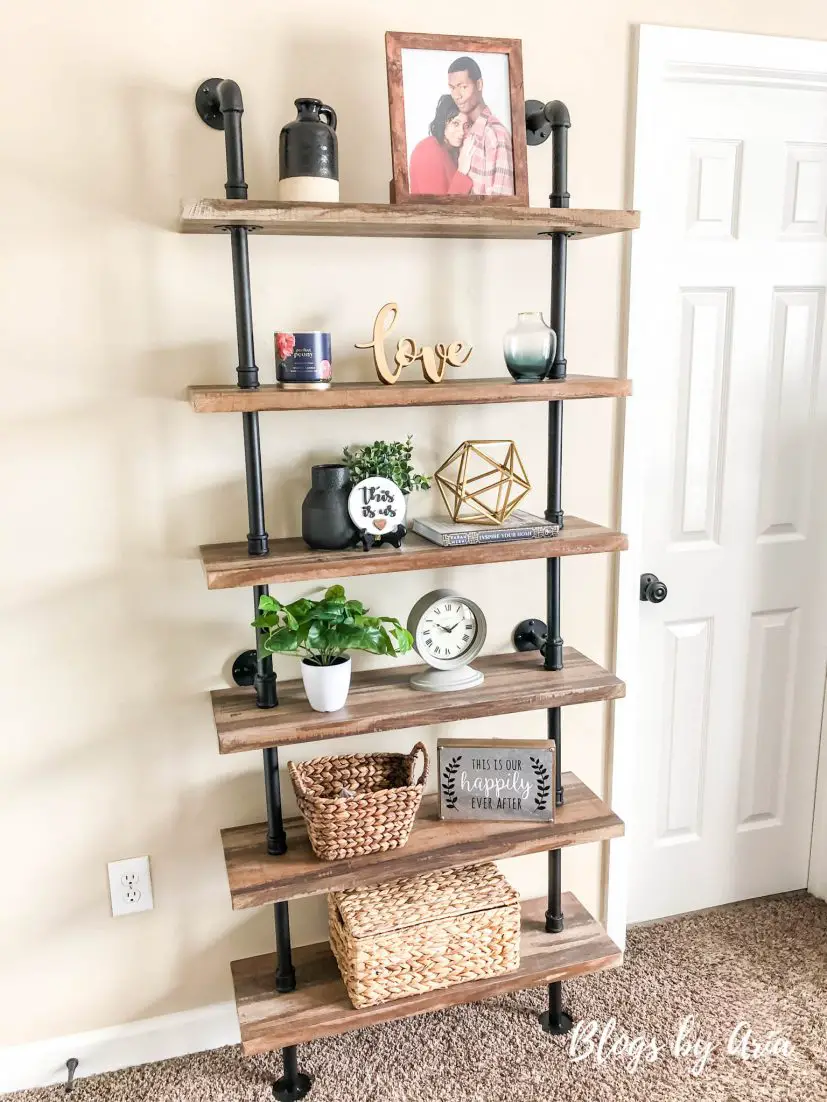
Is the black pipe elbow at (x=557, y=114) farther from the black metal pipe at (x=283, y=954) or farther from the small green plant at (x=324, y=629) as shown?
the black metal pipe at (x=283, y=954)

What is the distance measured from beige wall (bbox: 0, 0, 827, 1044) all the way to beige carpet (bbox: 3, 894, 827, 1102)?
0.17 m

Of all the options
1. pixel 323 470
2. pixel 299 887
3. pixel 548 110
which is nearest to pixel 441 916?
pixel 299 887

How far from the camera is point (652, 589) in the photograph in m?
2.05

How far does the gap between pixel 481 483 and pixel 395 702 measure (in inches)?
18.0

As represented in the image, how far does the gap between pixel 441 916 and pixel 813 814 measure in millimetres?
1205

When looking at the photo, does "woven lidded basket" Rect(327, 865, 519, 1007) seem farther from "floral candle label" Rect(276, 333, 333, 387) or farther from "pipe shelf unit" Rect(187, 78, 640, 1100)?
"floral candle label" Rect(276, 333, 333, 387)

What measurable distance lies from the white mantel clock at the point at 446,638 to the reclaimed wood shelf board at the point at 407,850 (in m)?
Result: 0.28

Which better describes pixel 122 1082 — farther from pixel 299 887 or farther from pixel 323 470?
pixel 323 470

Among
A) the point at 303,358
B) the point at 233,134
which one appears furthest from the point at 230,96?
the point at 303,358

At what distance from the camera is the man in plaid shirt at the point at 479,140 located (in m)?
1.55

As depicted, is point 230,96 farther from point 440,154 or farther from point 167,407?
point 167,407

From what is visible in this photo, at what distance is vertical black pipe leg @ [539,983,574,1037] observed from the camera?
6.18 ft

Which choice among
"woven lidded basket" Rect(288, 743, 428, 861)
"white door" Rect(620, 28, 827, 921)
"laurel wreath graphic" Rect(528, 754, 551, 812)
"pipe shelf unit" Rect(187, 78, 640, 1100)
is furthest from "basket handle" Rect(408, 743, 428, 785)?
"white door" Rect(620, 28, 827, 921)

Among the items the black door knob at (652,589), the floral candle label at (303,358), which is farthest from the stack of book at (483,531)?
the black door knob at (652,589)
